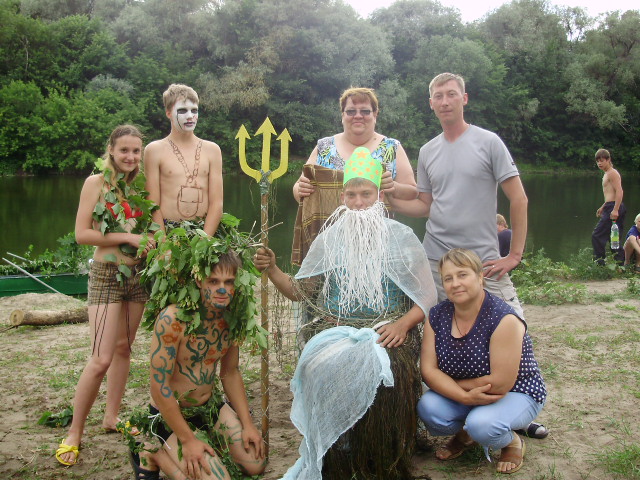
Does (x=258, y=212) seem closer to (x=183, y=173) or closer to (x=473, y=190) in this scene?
(x=183, y=173)

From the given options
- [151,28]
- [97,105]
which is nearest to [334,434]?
[97,105]

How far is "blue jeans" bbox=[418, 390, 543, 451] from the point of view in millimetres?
2820

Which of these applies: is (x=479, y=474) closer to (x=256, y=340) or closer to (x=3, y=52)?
(x=256, y=340)

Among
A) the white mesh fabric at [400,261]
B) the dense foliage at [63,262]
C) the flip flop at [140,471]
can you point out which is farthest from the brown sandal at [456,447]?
the dense foliage at [63,262]

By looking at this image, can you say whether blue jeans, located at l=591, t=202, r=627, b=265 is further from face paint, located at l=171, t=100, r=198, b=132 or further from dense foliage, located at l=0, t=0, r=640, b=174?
dense foliage, located at l=0, t=0, r=640, b=174

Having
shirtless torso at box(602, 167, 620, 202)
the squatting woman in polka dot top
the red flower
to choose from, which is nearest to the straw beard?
the squatting woman in polka dot top

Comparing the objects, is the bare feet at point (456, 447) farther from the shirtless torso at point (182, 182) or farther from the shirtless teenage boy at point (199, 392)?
the shirtless torso at point (182, 182)

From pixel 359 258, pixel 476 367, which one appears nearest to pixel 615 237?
pixel 476 367

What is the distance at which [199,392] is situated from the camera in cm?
296

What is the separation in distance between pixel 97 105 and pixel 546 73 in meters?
23.9

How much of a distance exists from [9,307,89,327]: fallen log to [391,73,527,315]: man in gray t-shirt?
428 cm

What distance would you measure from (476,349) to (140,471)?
1.72m

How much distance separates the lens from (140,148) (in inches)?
134

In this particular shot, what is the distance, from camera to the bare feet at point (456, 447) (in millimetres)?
3143
